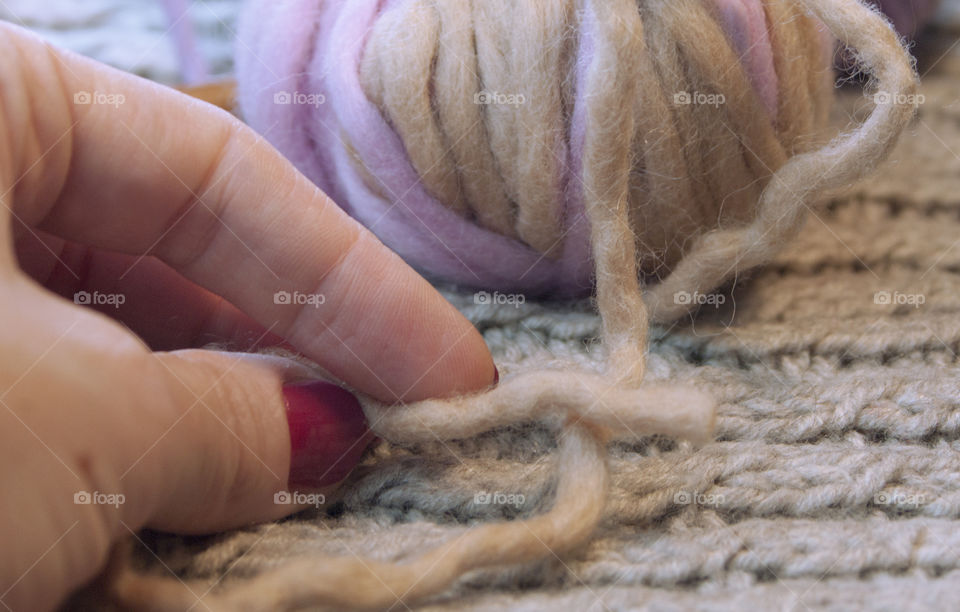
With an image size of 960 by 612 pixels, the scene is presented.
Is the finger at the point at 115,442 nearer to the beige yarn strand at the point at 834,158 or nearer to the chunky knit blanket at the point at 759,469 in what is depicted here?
the chunky knit blanket at the point at 759,469

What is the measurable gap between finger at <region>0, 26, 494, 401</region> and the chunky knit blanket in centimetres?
7

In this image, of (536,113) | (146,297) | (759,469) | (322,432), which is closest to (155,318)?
(146,297)

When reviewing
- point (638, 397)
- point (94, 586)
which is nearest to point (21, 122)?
point (94, 586)

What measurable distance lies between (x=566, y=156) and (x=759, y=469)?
226mm

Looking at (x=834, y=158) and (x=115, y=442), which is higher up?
(x=834, y=158)

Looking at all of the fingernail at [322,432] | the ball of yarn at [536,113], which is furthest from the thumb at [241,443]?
the ball of yarn at [536,113]

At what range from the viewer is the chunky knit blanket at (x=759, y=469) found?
400 mm

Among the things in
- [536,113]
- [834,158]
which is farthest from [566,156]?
[834,158]

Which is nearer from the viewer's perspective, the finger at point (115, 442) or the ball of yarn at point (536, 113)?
the finger at point (115, 442)

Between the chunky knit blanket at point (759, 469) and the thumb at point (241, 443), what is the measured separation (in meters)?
0.03

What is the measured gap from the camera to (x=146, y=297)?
19.7 inches

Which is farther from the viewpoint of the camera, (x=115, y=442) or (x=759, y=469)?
(x=759, y=469)

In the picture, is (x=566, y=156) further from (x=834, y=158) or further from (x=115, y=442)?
(x=115, y=442)

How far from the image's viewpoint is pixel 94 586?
376mm
